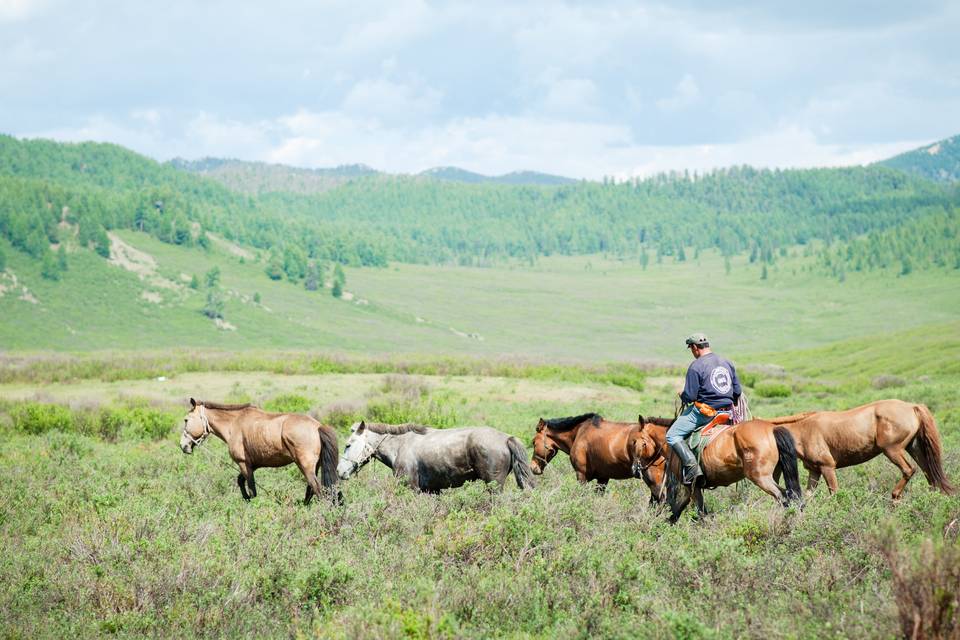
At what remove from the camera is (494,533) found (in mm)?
7859

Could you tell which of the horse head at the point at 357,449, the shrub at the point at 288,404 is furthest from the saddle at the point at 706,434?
the shrub at the point at 288,404

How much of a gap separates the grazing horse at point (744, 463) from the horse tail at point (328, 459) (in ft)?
15.3

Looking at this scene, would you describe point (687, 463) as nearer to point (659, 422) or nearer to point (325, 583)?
point (659, 422)

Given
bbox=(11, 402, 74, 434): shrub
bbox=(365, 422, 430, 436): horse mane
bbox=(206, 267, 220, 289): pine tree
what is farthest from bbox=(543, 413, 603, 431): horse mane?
bbox=(206, 267, 220, 289): pine tree

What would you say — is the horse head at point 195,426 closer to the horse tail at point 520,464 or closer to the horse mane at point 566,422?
the horse tail at point 520,464

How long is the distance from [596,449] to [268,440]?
4954 millimetres

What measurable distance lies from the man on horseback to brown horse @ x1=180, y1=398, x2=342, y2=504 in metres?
4.71

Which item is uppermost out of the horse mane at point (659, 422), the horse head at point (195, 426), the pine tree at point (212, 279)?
the horse mane at point (659, 422)

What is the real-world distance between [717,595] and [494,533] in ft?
7.95

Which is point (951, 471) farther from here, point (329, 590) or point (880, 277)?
point (880, 277)

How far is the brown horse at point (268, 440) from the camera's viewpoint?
10.8 metres

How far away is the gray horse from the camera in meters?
10.6

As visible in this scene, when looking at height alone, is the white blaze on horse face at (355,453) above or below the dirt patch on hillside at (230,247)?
below

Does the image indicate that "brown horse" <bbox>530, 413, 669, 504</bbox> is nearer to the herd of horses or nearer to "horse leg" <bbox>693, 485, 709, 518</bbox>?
the herd of horses
